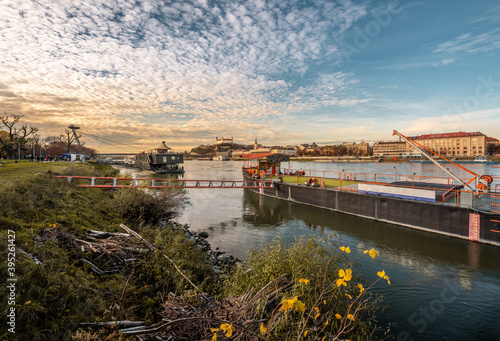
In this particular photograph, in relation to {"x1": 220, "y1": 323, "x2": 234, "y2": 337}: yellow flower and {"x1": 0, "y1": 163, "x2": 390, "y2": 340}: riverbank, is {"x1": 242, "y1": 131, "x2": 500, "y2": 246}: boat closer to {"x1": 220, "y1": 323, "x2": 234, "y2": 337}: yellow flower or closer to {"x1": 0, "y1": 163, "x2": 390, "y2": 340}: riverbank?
{"x1": 0, "y1": 163, "x2": 390, "y2": 340}: riverbank

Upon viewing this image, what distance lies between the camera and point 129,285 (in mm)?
6402

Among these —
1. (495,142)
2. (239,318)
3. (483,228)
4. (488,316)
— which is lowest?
(488,316)

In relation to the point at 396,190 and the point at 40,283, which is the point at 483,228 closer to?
the point at 396,190

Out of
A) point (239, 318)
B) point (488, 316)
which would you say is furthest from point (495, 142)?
point (239, 318)

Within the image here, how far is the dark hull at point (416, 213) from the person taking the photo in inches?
566

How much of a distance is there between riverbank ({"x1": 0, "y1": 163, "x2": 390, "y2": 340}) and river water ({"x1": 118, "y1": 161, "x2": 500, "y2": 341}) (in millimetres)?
2536

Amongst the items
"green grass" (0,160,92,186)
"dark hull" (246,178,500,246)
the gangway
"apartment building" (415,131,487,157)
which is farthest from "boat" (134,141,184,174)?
"apartment building" (415,131,487,157)

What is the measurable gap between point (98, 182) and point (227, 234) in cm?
1672

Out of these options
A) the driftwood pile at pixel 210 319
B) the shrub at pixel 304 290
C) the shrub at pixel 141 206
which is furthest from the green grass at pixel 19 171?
the shrub at pixel 304 290

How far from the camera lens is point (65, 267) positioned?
6145 mm

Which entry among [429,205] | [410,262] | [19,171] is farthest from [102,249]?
[429,205]

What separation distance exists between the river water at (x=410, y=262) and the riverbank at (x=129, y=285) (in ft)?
8.32

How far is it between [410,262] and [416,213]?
618 cm

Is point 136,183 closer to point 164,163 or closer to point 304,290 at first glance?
point 304,290
